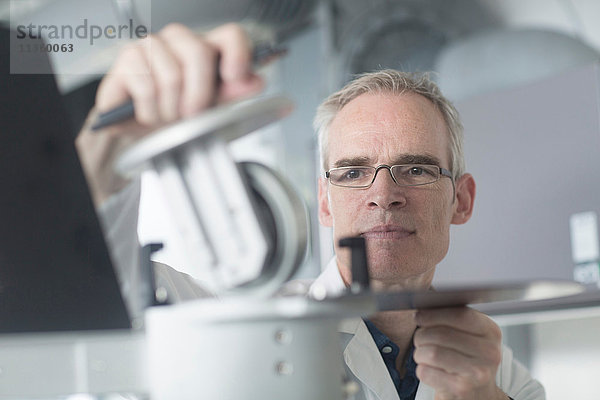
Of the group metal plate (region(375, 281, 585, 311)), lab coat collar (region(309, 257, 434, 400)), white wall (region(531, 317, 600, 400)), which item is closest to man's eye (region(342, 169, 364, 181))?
lab coat collar (region(309, 257, 434, 400))

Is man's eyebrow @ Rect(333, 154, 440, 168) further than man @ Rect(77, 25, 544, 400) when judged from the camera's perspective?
Yes

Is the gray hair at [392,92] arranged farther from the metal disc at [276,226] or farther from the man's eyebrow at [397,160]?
the metal disc at [276,226]

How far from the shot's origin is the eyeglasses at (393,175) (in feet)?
2.90

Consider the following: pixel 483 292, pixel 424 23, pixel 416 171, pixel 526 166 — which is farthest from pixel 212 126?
pixel 424 23

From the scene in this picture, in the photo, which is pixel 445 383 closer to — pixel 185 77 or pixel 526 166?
pixel 185 77

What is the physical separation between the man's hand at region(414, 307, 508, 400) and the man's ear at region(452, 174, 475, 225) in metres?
0.47

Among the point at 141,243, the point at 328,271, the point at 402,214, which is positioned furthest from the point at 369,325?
the point at 141,243

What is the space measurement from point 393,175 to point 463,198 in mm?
262

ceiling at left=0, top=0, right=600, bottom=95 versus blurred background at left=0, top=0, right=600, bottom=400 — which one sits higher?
ceiling at left=0, top=0, right=600, bottom=95

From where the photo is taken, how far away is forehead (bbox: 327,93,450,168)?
36.7 inches

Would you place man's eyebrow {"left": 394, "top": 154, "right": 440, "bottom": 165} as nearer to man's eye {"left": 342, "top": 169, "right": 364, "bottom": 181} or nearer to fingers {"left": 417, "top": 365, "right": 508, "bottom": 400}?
man's eye {"left": 342, "top": 169, "right": 364, "bottom": 181}

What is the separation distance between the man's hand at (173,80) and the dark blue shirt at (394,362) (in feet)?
2.04

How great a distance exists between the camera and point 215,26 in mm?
438

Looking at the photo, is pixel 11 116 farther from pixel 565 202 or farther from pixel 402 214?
pixel 565 202
